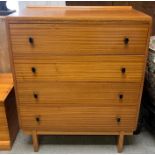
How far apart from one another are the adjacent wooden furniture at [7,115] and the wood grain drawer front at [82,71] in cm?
28

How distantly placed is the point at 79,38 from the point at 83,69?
198mm

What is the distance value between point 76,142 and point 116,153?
12.8 inches

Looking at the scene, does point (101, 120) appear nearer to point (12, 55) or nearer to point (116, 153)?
point (116, 153)

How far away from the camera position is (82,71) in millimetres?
1355

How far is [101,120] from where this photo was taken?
1.51 metres

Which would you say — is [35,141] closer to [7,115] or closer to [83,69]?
[7,115]

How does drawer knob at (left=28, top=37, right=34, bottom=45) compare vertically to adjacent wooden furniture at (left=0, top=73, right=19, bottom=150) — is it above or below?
above

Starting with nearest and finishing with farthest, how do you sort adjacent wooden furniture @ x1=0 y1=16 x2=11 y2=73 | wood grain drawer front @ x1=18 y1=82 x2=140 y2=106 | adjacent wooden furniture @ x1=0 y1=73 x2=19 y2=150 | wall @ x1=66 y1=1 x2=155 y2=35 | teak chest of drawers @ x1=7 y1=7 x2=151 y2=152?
teak chest of drawers @ x1=7 y1=7 x2=151 y2=152, wood grain drawer front @ x1=18 y1=82 x2=140 y2=106, adjacent wooden furniture @ x1=0 y1=73 x2=19 y2=150, adjacent wooden furniture @ x1=0 y1=16 x2=11 y2=73, wall @ x1=66 y1=1 x2=155 y2=35

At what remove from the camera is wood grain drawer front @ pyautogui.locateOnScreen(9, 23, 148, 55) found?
125 centimetres

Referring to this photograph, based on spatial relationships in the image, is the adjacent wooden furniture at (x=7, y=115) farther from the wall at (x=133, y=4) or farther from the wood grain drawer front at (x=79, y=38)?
the wall at (x=133, y=4)

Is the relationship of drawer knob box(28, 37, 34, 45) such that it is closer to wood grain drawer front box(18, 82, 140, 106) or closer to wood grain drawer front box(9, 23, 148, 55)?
wood grain drawer front box(9, 23, 148, 55)

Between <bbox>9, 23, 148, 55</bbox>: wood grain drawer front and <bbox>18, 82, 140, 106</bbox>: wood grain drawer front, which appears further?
<bbox>18, 82, 140, 106</bbox>: wood grain drawer front

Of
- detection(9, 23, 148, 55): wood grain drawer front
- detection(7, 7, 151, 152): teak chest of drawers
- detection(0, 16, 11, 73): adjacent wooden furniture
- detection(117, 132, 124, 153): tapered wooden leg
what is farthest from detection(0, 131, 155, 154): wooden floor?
detection(9, 23, 148, 55): wood grain drawer front

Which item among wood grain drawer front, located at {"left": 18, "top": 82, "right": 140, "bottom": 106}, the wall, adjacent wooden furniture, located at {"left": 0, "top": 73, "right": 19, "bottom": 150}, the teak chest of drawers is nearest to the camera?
the teak chest of drawers
